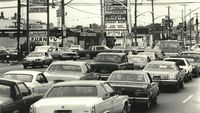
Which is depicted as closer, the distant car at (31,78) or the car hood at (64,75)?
the distant car at (31,78)

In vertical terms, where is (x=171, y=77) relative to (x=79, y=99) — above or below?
below

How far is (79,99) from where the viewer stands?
1100 centimetres

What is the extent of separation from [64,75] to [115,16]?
3041 cm

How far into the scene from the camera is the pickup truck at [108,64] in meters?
27.5

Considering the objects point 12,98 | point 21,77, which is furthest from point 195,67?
point 12,98

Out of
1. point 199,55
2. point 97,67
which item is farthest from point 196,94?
point 199,55

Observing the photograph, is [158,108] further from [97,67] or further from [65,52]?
[65,52]

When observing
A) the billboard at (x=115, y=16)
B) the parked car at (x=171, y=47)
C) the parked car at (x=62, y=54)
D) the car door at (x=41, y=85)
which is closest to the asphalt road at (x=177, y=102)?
the car door at (x=41, y=85)

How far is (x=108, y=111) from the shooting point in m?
11.7

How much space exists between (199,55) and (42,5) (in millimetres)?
35536

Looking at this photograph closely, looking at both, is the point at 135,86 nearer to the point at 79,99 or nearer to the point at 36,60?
the point at 79,99

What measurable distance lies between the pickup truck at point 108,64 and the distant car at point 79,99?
1439 centimetres

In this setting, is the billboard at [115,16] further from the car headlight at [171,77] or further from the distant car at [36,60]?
the car headlight at [171,77]

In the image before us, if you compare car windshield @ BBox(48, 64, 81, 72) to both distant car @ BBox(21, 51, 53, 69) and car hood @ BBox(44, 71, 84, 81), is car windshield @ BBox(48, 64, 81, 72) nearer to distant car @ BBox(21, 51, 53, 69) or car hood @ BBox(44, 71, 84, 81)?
car hood @ BBox(44, 71, 84, 81)
